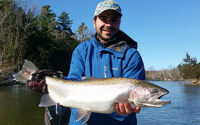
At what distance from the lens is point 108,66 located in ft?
11.8

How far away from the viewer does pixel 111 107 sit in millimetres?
3342

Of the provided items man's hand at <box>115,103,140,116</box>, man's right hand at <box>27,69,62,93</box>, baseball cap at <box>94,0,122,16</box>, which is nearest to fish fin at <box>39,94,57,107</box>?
man's right hand at <box>27,69,62,93</box>

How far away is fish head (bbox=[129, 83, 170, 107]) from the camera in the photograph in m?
3.30

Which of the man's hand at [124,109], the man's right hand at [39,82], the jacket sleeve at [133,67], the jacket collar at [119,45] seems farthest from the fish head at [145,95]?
the man's right hand at [39,82]

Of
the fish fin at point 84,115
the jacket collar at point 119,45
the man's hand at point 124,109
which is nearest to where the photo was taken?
the man's hand at point 124,109

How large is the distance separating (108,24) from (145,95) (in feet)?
4.73

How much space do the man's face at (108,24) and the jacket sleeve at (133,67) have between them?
0.58 m

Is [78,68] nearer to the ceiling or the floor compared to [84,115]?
nearer to the ceiling

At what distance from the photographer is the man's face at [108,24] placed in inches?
154

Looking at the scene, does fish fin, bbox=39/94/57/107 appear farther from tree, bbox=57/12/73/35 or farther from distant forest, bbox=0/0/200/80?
tree, bbox=57/12/73/35

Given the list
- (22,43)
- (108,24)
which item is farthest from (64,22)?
(108,24)

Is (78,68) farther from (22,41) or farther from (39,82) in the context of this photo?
(22,41)

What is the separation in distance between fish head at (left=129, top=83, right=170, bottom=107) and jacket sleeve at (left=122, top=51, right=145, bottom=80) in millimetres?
322

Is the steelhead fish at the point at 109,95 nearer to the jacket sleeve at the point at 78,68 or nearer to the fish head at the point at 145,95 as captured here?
the fish head at the point at 145,95
